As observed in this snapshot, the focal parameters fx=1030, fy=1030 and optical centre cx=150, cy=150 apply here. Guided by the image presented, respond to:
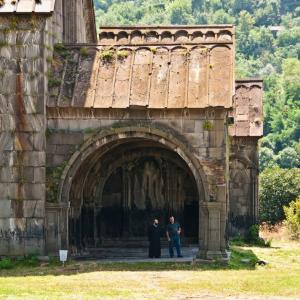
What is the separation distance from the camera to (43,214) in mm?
28891

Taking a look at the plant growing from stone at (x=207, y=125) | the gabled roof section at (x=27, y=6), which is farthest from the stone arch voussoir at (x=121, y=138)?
the gabled roof section at (x=27, y=6)

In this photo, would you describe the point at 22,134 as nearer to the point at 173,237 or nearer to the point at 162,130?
the point at 162,130

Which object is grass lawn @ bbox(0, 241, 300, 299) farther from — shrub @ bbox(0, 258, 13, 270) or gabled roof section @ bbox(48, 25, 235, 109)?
gabled roof section @ bbox(48, 25, 235, 109)

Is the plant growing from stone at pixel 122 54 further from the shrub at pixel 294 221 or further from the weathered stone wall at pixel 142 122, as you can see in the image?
the shrub at pixel 294 221

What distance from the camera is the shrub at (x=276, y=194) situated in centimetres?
5216

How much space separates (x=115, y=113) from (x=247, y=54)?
552ft

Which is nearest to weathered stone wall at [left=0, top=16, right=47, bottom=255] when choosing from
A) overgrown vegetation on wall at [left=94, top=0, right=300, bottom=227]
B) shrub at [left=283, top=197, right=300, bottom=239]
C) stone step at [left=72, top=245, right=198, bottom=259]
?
stone step at [left=72, top=245, right=198, bottom=259]

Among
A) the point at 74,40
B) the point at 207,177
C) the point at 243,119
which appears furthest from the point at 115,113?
the point at 243,119

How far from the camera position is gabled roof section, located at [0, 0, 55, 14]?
1134 inches

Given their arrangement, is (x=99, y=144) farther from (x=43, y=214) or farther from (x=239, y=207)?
Answer: (x=239, y=207)

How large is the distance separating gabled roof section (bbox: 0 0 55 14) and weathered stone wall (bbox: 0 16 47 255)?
276 mm

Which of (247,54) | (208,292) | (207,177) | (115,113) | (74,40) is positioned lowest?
(208,292)

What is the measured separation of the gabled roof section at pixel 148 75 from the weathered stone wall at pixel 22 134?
808mm

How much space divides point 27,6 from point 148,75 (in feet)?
13.1
